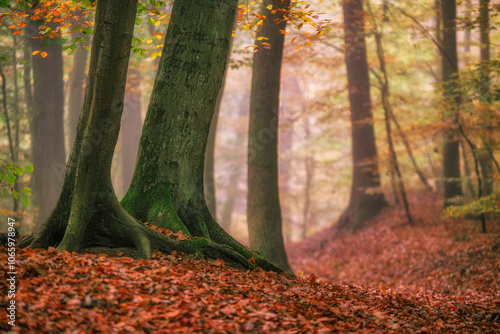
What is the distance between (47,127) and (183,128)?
9.49 m

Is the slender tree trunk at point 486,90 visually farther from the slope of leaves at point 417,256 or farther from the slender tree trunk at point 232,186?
the slender tree trunk at point 232,186

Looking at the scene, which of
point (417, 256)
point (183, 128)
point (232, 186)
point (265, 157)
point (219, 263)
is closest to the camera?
point (219, 263)

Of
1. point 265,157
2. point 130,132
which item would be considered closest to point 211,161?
point 265,157

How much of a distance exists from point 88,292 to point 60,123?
1131 cm

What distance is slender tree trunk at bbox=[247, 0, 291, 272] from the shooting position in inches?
341

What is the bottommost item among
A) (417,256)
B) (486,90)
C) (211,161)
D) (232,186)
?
(417,256)

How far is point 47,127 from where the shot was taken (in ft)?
42.3

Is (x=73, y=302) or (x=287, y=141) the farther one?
(x=287, y=141)

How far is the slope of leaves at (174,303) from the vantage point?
118 inches

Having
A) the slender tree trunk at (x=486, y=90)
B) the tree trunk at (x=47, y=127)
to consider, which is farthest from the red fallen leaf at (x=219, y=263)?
the tree trunk at (x=47, y=127)

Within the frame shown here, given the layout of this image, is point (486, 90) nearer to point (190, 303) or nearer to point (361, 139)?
point (361, 139)

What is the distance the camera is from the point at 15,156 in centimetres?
1455

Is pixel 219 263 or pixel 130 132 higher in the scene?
pixel 130 132

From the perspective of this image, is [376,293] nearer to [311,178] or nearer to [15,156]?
[15,156]
